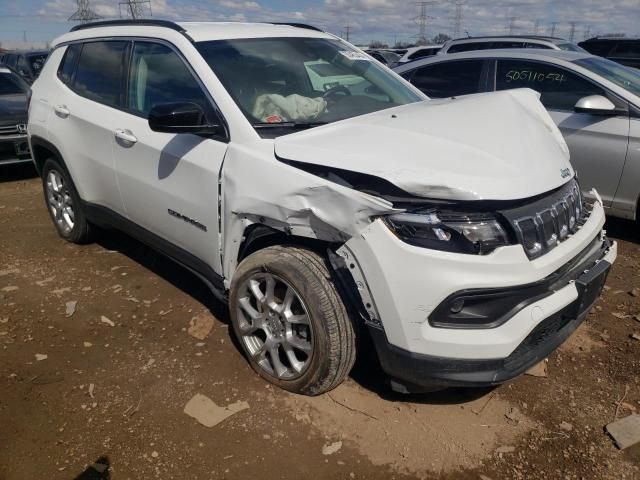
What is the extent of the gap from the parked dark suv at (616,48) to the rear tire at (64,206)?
11.3 metres

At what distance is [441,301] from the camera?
84.9 inches

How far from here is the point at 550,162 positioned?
2588 mm

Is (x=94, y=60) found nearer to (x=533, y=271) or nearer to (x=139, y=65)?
(x=139, y=65)

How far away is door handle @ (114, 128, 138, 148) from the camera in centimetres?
342

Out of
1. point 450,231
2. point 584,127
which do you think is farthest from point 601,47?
point 450,231

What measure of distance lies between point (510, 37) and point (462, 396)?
9.23m

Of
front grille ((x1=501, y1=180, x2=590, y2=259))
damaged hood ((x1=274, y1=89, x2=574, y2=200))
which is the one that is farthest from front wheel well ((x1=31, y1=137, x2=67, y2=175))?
front grille ((x1=501, y1=180, x2=590, y2=259))

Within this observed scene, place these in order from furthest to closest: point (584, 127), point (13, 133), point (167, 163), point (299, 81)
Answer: point (13, 133), point (584, 127), point (299, 81), point (167, 163)

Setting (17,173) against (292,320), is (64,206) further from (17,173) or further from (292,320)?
(17,173)

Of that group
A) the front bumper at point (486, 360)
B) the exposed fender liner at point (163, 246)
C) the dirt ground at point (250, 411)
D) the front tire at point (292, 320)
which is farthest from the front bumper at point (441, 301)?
the exposed fender liner at point (163, 246)

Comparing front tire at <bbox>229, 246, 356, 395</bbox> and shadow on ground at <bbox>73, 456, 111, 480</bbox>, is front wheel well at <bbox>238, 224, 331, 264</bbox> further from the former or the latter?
shadow on ground at <bbox>73, 456, 111, 480</bbox>

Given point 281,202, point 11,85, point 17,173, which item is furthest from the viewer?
point 11,85

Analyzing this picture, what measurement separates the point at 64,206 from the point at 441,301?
3.86 m

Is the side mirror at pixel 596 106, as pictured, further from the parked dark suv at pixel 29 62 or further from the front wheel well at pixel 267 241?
the parked dark suv at pixel 29 62
